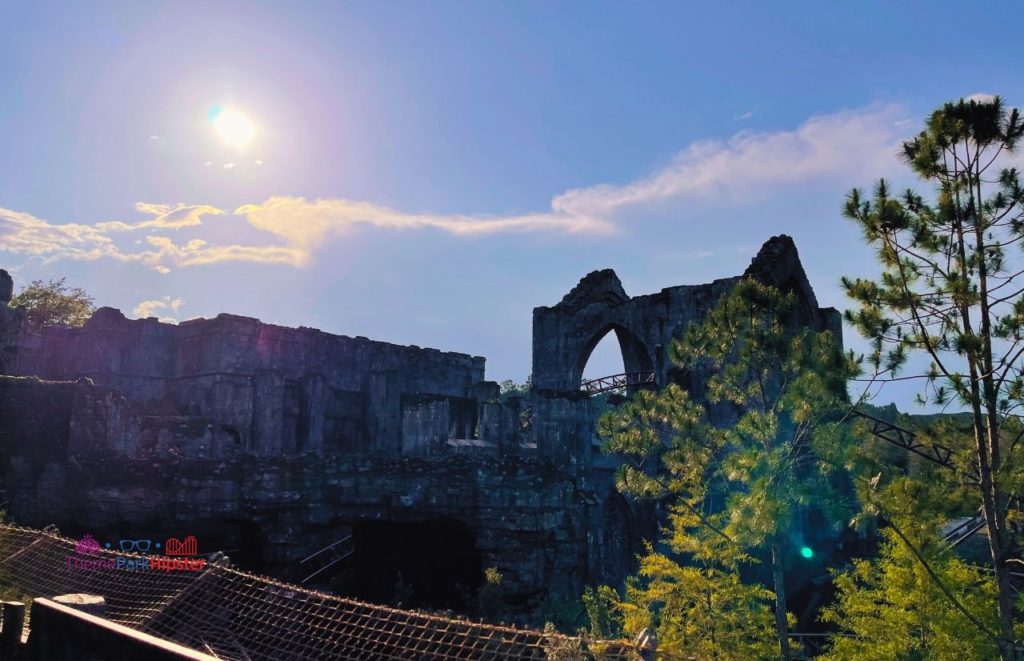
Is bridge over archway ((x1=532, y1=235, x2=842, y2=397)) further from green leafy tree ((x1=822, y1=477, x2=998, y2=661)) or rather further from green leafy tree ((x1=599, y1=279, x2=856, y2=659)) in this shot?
green leafy tree ((x1=822, y1=477, x2=998, y2=661))

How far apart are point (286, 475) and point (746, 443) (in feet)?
30.3

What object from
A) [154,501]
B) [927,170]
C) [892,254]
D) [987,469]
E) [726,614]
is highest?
[927,170]

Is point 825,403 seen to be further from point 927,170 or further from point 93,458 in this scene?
point 93,458

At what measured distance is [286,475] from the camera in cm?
1573

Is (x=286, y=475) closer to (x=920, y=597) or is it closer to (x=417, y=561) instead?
(x=417, y=561)

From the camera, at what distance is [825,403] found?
10.8 meters

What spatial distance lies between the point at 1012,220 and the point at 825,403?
337 cm

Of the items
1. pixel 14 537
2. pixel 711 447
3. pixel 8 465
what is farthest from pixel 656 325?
pixel 14 537

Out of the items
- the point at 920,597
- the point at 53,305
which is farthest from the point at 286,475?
the point at 53,305

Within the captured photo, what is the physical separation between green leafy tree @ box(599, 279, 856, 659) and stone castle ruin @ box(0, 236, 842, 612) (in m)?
4.77

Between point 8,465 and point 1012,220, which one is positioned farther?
point 8,465

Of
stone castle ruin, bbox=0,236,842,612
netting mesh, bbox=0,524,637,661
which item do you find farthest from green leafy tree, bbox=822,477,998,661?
→ stone castle ruin, bbox=0,236,842,612

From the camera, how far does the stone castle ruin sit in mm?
14578

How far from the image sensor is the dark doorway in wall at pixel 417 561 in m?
16.3
